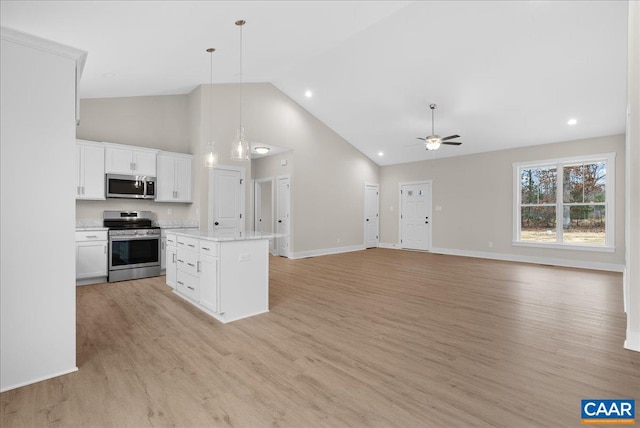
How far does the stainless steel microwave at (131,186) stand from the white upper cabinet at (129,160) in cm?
9

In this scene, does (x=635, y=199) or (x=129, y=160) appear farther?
(x=129, y=160)

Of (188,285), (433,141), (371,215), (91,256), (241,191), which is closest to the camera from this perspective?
(188,285)

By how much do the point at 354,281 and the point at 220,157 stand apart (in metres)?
3.66

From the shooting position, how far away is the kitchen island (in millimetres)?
3207

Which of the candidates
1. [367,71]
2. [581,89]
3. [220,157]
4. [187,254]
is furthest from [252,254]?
[581,89]

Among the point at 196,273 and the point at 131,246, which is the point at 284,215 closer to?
the point at 131,246

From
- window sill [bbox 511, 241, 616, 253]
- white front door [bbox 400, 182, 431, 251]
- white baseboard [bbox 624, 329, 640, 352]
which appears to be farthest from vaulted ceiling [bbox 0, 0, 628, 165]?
white baseboard [bbox 624, 329, 640, 352]

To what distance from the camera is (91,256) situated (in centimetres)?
481

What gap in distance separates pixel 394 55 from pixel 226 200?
431 cm

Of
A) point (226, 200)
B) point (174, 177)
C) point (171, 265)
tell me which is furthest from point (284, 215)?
point (171, 265)

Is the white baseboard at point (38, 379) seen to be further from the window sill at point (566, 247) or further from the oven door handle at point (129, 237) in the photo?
the window sill at point (566, 247)

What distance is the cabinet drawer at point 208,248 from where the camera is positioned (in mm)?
3229

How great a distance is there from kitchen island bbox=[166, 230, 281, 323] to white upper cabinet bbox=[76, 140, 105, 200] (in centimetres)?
241

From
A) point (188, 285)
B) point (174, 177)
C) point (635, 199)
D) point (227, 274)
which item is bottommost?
point (188, 285)
